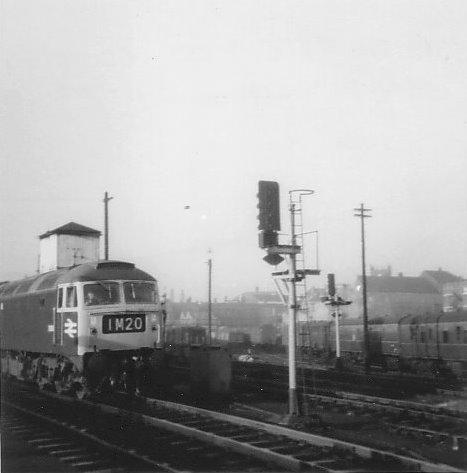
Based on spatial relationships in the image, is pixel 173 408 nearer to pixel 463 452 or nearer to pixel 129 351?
pixel 129 351

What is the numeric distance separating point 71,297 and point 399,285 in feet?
273

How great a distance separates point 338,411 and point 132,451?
584 centimetres

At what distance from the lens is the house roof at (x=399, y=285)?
90375mm

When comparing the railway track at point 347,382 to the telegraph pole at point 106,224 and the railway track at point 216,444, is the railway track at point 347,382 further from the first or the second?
the telegraph pole at point 106,224

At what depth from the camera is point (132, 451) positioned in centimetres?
938

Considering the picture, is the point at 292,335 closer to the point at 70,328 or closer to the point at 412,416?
the point at 412,416

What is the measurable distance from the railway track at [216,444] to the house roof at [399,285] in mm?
80554

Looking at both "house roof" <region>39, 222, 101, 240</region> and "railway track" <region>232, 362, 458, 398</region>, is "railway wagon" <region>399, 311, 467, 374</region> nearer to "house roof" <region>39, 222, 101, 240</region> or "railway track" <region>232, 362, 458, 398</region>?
"railway track" <region>232, 362, 458, 398</region>

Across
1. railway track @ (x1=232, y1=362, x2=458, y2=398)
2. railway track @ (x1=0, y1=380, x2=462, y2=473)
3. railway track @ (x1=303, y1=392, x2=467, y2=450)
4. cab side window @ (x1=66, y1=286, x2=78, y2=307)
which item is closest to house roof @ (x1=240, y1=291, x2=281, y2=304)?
railway track @ (x1=232, y1=362, x2=458, y2=398)

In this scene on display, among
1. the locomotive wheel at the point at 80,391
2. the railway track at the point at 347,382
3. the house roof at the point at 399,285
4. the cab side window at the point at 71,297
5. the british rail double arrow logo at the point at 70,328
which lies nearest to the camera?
the british rail double arrow logo at the point at 70,328

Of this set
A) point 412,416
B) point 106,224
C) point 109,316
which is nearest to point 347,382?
point 412,416

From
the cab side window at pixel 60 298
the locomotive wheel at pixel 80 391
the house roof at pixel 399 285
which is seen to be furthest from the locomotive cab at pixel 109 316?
the house roof at pixel 399 285

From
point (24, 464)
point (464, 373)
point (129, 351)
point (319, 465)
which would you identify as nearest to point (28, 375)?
point (129, 351)

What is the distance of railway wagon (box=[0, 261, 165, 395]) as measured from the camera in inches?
567
